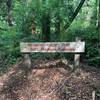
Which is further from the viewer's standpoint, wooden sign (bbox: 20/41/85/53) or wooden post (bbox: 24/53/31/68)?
wooden post (bbox: 24/53/31/68)

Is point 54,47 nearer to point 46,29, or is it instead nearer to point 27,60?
point 27,60

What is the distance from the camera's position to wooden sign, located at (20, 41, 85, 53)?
303 inches

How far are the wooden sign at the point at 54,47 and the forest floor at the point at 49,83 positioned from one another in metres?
0.60

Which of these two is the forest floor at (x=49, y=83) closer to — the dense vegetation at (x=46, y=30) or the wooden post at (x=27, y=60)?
the wooden post at (x=27, y=60)

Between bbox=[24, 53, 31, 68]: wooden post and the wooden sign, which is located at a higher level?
the wooden sign

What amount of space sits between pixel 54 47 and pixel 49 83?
3.38 ft

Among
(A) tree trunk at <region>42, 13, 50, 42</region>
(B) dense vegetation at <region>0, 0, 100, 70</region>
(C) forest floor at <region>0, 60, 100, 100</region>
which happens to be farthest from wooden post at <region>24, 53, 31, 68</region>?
(A) tree trunk at <region>42, 13, 50, 42</region>

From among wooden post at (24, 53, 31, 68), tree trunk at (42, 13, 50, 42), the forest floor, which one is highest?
tree trunk at (42, 13, 50, 42)

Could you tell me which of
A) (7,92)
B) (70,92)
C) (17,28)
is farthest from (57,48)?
(17,28)

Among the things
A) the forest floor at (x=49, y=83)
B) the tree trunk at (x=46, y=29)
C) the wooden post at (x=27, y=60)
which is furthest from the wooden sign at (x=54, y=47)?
the tree trunk at (x=46, y=29)

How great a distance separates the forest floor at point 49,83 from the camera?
277 inches

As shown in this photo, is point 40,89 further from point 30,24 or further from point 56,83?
point 30,24

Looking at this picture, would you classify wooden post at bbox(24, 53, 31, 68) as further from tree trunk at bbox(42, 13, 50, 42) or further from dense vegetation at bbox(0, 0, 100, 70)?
tree trunk at bbox(42, 13, 50, 42)

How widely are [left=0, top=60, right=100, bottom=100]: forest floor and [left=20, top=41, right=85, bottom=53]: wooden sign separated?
0.60 m
